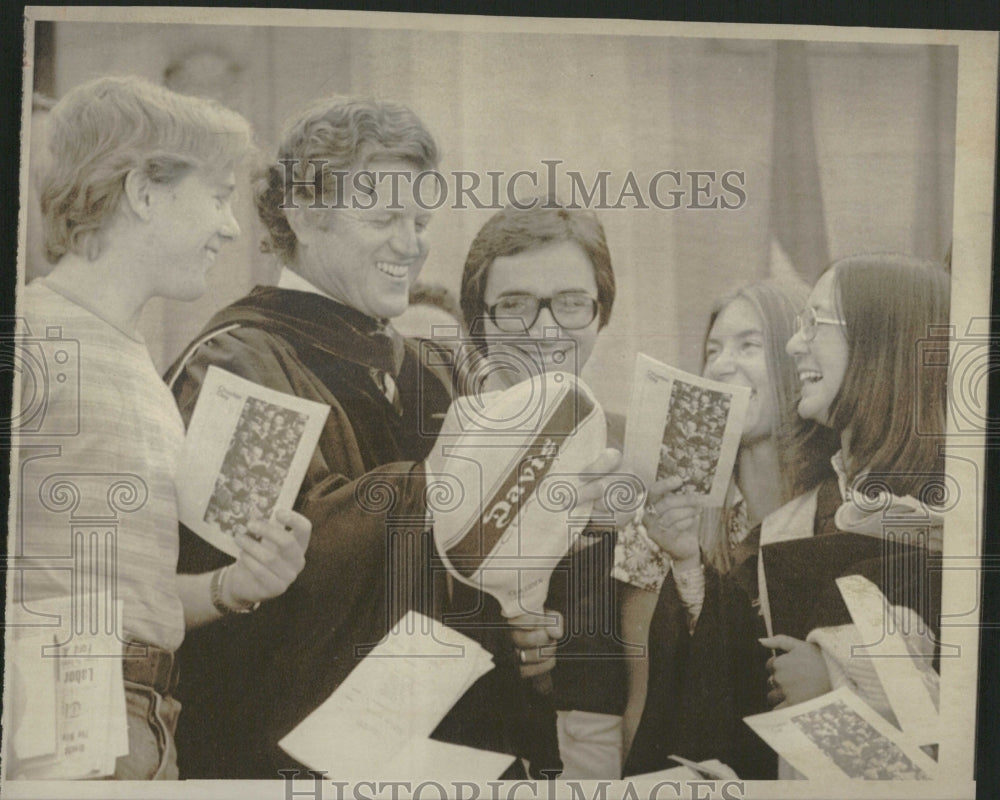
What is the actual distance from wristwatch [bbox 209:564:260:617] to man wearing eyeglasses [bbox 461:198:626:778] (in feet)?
2.86

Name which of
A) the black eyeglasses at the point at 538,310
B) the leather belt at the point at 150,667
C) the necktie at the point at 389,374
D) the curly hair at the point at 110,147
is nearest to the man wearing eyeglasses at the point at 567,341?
the black eyeglasses at the point at 538,310

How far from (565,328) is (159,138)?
1284mm

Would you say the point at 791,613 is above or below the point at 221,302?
below

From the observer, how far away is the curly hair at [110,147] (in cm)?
289

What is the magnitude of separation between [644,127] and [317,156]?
96cm

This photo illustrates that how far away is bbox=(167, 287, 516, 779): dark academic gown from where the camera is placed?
9.53ft

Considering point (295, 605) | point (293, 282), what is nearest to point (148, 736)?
point (295, 605)

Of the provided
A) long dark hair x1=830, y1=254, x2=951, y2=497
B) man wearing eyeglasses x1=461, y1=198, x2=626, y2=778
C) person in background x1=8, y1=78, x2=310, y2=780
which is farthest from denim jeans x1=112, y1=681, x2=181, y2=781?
long dark hair x1=830, y1=254, x2=951, y2=497

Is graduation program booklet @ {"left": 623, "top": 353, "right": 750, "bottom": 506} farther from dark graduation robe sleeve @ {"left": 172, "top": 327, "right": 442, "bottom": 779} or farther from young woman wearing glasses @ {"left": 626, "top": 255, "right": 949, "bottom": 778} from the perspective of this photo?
dark graduation robe sleeve @ {"left": 172, "top": 327, "right": 442, "bottom": 779}

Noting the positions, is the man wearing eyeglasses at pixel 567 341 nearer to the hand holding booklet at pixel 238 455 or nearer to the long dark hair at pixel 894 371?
the hand holding booklet at pixel 238 455

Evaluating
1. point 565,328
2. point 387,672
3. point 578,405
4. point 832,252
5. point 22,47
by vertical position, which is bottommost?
point 387,672

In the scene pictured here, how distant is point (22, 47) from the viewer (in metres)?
2.94

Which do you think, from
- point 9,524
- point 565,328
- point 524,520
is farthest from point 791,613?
point 9,524

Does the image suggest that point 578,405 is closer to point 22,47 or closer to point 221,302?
point 221,302
